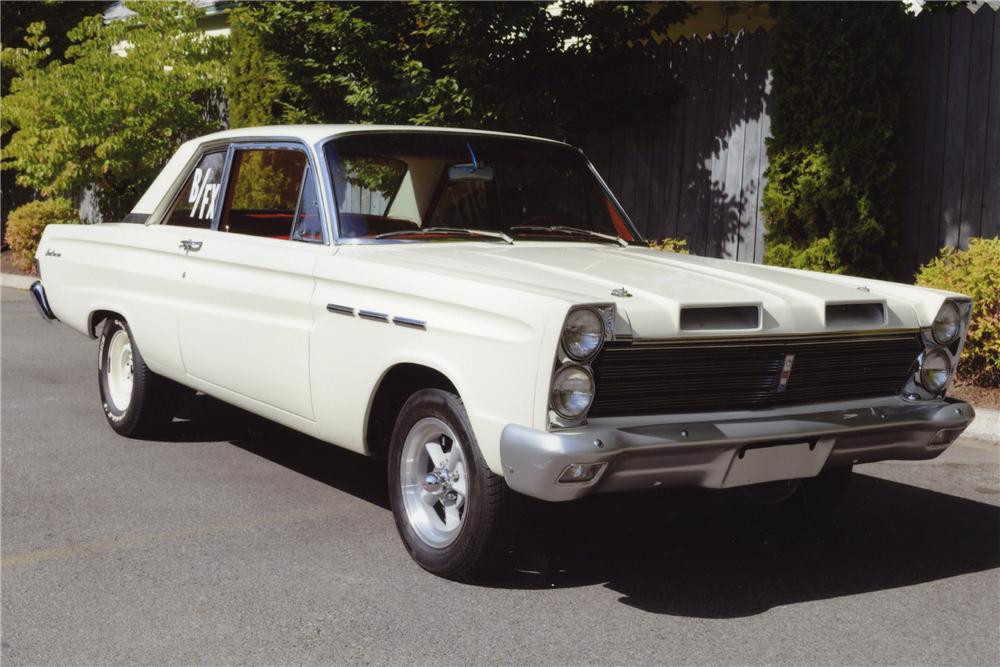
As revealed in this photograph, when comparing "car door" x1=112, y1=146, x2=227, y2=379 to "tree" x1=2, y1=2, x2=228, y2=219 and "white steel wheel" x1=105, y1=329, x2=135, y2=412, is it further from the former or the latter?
"tree" x1=2, y1=2, x2=228, y2=219

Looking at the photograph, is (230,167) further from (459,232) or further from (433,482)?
(433,482)

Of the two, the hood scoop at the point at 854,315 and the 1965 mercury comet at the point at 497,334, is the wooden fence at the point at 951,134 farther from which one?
the hood scoop at the point at 854,315

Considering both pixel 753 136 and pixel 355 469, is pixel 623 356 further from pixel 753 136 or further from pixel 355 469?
pixel 753 136

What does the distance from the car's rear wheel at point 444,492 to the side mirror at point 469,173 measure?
Answer: 1.36 meters

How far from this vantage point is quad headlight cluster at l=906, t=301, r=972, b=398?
469 centimetres

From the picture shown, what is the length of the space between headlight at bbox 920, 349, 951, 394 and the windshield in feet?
5.44

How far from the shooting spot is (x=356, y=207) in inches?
205

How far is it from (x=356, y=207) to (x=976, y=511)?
10.8 feet

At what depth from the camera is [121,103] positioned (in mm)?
16359

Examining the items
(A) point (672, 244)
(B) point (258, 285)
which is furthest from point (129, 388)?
(A) point (672, 244)

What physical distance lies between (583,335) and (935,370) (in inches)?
67.8

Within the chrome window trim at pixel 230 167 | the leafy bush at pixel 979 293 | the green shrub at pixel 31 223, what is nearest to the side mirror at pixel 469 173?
the chrome window trim at pixel 230 167

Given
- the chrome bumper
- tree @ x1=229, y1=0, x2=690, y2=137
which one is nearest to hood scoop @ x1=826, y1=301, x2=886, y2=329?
the chrome bumper

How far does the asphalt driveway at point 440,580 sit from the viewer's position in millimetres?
3781
